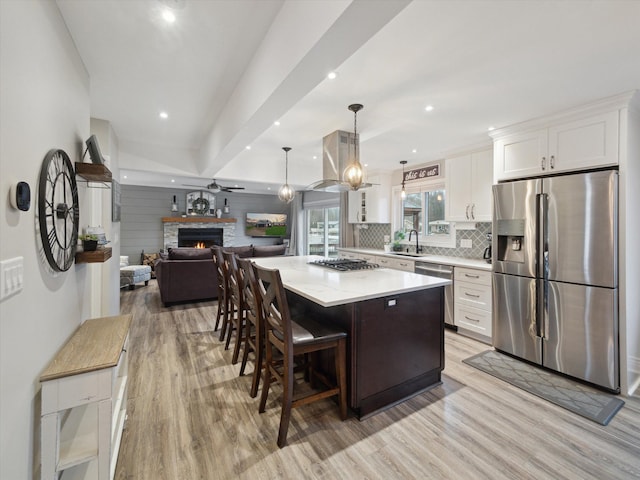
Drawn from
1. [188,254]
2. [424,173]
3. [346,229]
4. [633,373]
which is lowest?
[633,373]

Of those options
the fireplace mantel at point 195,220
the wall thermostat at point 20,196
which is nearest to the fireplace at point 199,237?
the fireplace mantel at point 195,220

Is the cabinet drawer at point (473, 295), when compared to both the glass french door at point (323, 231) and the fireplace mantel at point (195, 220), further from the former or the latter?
the fireplace mantel at point (195, 220)

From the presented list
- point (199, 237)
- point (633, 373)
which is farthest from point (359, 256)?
point (199, 237)

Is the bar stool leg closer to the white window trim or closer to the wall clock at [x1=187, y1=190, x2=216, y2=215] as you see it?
the white window trim

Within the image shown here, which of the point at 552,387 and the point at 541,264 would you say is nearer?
the point at 552,387

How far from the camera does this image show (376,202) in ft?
18.4

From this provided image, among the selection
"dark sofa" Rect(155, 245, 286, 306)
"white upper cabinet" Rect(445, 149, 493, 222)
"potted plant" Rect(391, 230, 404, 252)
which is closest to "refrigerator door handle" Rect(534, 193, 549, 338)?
"white upper cabinet" Rect(445, 149, 493, 222)

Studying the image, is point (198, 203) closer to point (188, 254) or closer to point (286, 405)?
point (188, 254)

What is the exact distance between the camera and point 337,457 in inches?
67.8

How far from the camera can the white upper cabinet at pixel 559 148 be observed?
2512mm

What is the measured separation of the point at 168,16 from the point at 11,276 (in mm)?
1662

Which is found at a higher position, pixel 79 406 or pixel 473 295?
pixel 473 295

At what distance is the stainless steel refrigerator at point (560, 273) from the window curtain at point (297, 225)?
6.32 m

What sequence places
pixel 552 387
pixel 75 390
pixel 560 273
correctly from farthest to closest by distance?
pixel 560 273
pixel 552 387
pixel 75 390
